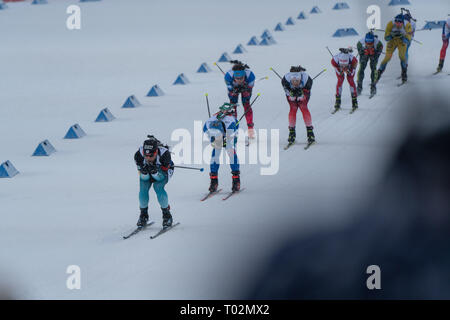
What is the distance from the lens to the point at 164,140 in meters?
15.3

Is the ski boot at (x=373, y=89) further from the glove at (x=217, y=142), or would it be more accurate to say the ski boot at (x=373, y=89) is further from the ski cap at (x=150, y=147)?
the ski cap at (x=150, y=147)

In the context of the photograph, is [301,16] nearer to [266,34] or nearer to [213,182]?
[266,34]

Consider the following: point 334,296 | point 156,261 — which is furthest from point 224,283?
point 334,296

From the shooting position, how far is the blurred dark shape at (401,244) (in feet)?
16.4

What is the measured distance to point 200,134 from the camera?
1560 centimetres

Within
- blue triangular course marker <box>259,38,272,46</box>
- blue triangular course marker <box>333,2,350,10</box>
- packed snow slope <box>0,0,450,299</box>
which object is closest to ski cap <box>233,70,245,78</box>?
packed snow slope <box>0,0,450,299</box>

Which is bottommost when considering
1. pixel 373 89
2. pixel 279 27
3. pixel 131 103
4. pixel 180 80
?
pixel 131 103

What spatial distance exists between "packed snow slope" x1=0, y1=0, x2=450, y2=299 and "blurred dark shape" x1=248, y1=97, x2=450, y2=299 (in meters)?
0.40

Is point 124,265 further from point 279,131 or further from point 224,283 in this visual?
point 279,131

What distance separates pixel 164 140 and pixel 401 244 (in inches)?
376

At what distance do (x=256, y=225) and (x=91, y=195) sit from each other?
10.7 feet

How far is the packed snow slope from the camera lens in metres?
8.84

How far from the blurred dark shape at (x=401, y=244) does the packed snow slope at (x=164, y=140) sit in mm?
397

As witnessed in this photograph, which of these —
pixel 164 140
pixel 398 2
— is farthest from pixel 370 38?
pixel 398 2
